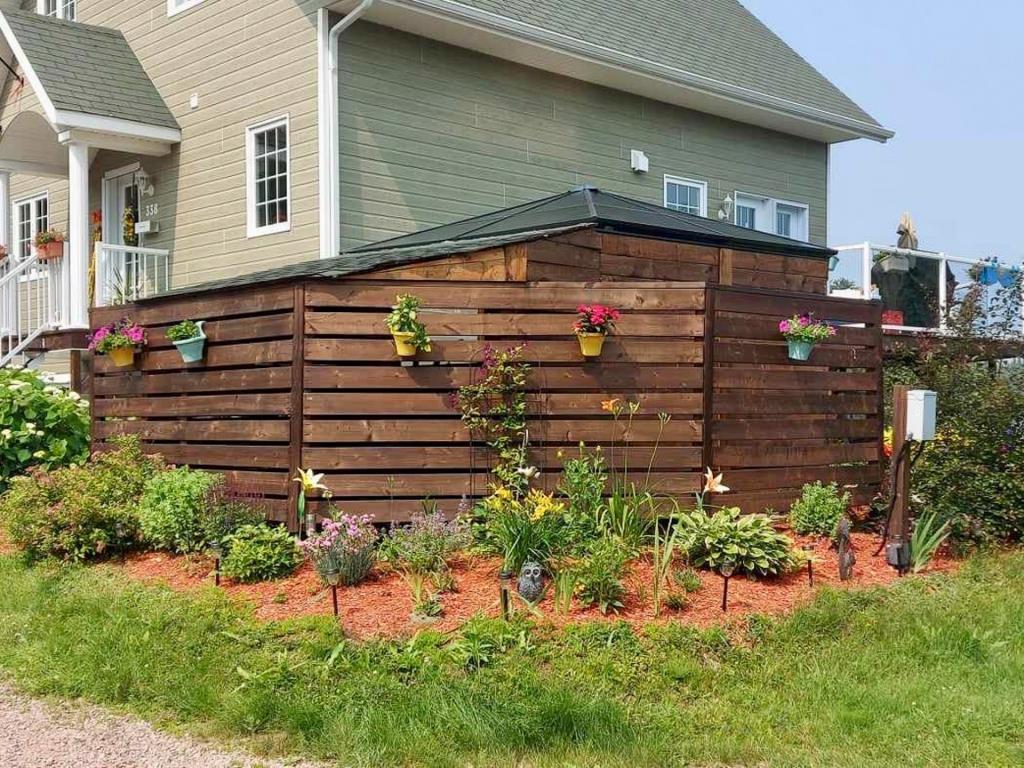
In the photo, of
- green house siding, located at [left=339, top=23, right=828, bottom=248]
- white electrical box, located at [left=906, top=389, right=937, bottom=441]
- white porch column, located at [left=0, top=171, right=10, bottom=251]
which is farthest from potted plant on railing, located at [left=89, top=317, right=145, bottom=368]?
white porch column, located at [left=0, top=171, right=10, bottom=251]

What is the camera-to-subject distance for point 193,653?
5539 millimetres

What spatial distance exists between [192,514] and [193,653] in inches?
79.6

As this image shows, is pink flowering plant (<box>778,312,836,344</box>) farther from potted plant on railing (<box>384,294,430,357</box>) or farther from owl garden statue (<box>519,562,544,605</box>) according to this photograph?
owl garden statue (<box>519,562,544,605</box>)

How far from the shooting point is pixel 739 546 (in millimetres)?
6637

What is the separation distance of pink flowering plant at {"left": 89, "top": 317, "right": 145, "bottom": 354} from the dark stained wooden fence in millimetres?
778

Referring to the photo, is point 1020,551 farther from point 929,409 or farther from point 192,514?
point 192,514

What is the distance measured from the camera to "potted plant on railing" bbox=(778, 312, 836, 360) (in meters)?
8.05

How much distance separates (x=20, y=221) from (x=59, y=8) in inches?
132

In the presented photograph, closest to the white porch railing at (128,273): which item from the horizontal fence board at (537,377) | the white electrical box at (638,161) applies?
the horizontal fence board at (537,377)

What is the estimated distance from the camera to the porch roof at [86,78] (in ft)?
39.9

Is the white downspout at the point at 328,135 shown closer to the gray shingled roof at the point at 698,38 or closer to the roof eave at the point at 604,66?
the roof eave at the point at 604,66

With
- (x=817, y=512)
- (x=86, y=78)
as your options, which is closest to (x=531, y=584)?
(x=817, y=512)

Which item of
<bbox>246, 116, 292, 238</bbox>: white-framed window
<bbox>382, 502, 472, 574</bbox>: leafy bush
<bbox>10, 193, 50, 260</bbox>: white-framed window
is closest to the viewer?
<bbox>382, 502, 472, 574</bbox>: leafy bush

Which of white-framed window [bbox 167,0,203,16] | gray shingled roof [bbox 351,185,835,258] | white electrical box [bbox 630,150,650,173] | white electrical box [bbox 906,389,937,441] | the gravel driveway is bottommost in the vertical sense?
the gravel driveway
